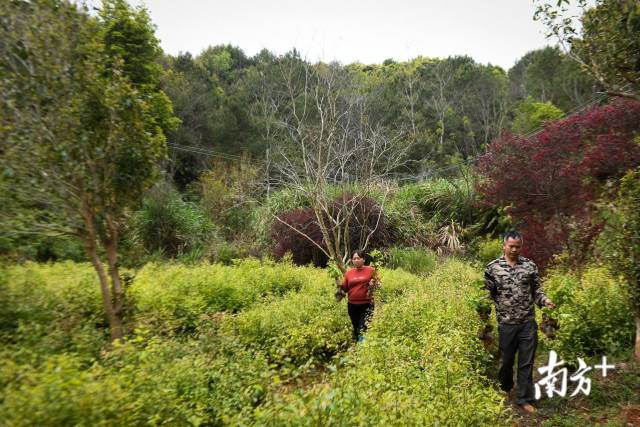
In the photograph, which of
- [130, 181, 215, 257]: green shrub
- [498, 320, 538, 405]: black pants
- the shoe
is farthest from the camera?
[130, 181, 215, 257]: green shrub

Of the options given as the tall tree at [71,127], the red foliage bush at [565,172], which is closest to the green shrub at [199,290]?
the tall tree at [71,127]

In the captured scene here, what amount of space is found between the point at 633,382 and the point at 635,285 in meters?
1.03

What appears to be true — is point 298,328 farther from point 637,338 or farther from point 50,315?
point 637,338

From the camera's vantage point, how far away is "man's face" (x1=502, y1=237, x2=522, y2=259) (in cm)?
431

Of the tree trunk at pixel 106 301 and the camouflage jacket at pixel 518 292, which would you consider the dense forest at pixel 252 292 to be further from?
the camouflage jacket at pixel 518 292

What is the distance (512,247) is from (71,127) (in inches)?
210

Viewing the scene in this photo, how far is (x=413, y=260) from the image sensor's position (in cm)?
1334

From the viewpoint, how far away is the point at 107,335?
5.90 meters

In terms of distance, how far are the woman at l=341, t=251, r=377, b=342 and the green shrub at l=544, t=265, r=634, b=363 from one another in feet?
7.49

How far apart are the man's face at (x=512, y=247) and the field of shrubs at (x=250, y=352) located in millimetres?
883

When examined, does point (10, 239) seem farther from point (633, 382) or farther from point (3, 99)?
point (633, 382)

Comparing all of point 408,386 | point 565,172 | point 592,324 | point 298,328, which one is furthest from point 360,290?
point 565,172

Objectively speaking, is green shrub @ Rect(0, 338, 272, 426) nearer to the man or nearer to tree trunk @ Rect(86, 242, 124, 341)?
tree trunk @ Rect(86, 242, 124, 341)

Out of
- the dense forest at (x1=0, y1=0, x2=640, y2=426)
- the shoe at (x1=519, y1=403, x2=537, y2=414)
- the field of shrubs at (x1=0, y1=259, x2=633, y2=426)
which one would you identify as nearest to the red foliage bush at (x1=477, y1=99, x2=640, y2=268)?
the dense forest at (x1=0, y1=0, x2=640, y2=426)
